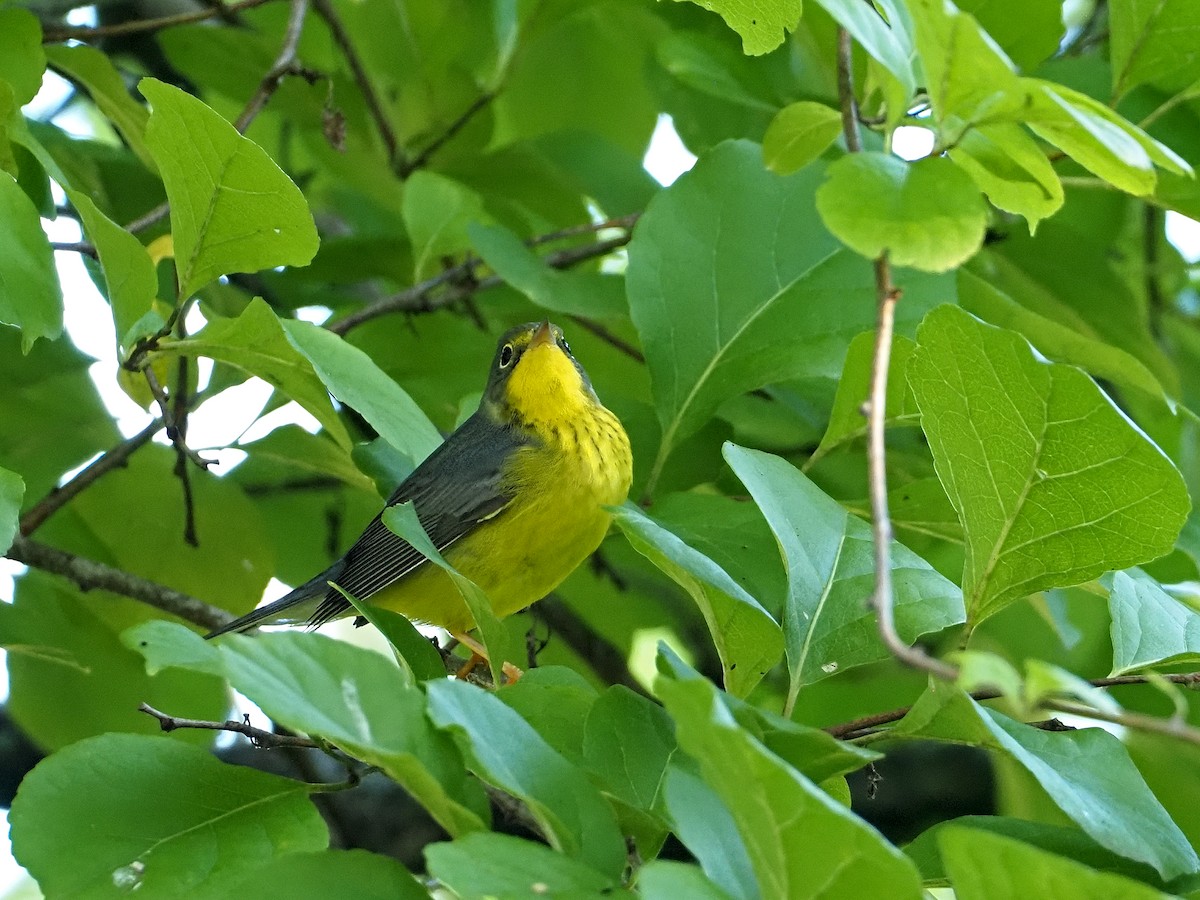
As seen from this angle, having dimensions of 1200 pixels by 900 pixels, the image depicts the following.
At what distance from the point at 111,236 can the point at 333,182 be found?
2992 mm

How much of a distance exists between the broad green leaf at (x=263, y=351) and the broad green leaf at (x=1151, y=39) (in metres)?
1.67

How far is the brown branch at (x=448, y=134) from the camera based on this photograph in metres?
3.98

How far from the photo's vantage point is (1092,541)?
1.86m

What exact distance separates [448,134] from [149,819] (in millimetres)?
2568

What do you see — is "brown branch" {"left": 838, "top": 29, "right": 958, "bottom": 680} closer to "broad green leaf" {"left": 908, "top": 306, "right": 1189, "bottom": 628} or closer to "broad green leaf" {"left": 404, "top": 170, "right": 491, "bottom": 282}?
"broad green leaf" {"left": 908, "top": 306, "right": 1189, "bottom": 628}

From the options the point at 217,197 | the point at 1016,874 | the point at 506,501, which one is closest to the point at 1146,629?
the point at 1016,874

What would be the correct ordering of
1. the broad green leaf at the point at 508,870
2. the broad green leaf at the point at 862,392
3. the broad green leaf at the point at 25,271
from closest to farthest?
the broad green leaf at the point at 508,870 → the broad green leaf at the point at 25,271 → the broad green leaf at the point at 862,392

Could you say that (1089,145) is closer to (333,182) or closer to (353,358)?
(353,358)

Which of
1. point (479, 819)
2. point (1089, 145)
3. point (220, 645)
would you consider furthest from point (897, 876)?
point (1089, 145)

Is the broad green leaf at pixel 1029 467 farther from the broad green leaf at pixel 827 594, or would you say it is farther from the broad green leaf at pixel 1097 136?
the broad green leaf at pixel 1097 136

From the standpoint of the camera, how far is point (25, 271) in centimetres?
216

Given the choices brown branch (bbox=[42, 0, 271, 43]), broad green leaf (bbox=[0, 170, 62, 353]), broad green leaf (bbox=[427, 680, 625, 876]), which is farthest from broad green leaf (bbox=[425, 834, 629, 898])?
brown branch (bbox=[42, 0, 271, 43])

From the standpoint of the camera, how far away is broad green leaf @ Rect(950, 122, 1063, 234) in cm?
161

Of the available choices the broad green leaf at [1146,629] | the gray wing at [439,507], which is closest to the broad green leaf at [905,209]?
the broad green leaf at [1146,629]
